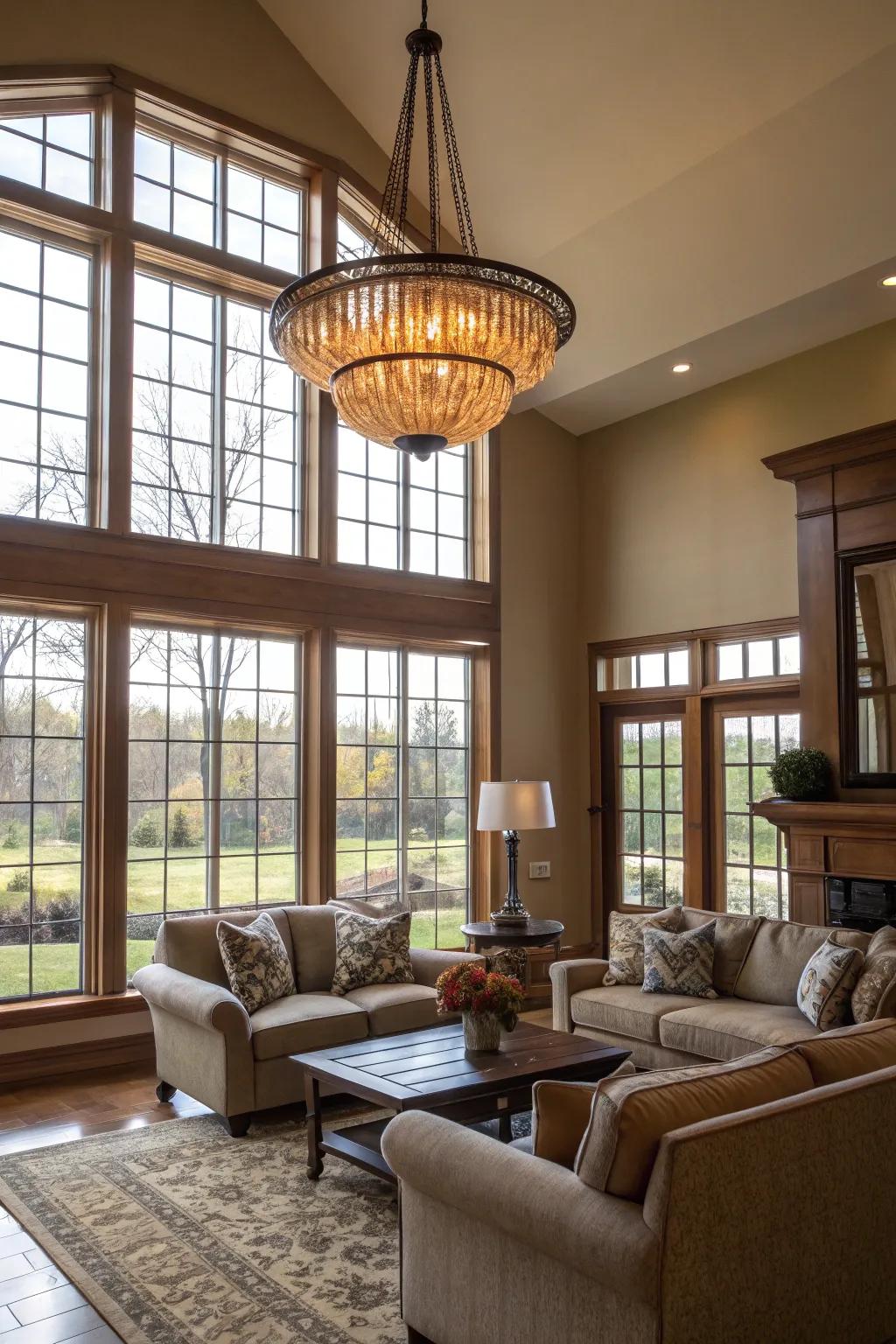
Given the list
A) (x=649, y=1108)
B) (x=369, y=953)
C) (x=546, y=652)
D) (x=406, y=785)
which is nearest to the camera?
(x=649, y=1108)

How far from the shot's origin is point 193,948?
5.30 m

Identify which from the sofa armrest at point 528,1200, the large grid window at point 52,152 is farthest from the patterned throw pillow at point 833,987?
the large grid window at point 52,152

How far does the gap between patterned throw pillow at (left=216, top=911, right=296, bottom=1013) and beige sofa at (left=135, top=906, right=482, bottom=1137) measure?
70 millimetres

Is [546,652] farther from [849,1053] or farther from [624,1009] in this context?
[849,1053]

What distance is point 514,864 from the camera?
649 centimetres

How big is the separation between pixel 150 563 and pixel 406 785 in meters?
2.31

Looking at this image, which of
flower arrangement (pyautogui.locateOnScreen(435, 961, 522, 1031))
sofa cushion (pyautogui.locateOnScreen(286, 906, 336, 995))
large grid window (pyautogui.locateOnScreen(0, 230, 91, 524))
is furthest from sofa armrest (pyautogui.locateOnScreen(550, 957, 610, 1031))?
large grid window (pyautogui.locateOnScreen(0, 230, 91, 524))

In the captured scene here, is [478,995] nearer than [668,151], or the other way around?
[478,995]

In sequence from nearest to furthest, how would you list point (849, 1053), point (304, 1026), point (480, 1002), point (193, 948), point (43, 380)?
1. point (849, 1053)
2. point (480, 1002)
3. point (304, 1026)
4. point (193, 948)
5. point (43, 380)

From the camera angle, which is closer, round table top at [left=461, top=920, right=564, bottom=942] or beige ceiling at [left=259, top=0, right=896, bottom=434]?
beige ceiling at [left=259, top=0, right=896, bottom=434]

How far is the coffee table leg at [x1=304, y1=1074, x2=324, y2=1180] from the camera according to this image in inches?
167

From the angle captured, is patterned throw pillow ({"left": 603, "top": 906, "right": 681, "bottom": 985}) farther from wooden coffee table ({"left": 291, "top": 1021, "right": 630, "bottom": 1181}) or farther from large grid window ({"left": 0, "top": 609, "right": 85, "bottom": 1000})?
large grid window ({"left": 0, "top": 609, "right": 85, "bottom": 1000})

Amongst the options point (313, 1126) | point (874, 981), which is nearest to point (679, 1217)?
point (313, 1126)

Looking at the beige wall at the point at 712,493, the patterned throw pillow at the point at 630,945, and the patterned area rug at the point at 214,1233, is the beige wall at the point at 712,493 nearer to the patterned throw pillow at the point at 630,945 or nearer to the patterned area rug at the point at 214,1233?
the patterned throw pillow at the point at 630,945
